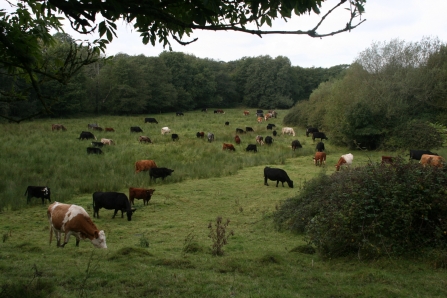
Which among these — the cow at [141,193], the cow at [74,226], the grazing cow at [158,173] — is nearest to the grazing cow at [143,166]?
the grazing cow at [158,173]

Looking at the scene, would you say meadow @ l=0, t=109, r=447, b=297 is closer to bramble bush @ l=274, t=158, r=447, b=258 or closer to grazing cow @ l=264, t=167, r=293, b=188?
bramble bush @ l=274, t=158, r=447, b=258

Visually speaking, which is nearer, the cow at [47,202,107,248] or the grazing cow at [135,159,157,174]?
the cow at [47,202,107,248]

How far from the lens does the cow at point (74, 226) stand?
957 cm

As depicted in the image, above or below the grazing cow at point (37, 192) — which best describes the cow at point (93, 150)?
above

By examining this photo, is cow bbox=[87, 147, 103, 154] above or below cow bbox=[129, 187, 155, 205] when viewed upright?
above

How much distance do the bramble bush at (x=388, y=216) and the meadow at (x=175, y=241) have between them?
0.33 meters

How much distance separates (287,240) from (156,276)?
16.1 ft

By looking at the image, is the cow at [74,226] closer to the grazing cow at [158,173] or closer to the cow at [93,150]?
the grazing cow at [158,173]

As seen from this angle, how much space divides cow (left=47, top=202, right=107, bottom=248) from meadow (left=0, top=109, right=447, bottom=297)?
1.22ft

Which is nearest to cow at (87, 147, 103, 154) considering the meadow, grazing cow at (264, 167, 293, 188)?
the meadow

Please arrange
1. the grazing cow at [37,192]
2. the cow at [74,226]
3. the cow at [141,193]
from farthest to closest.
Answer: the cow at [141,193], the grazing cow at [37,192], the cow at [74,226]

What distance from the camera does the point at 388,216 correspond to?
7.96 m

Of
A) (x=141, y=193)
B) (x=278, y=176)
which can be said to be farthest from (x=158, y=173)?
(x=278, y=176)

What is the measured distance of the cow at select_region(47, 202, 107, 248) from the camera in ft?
31.4
